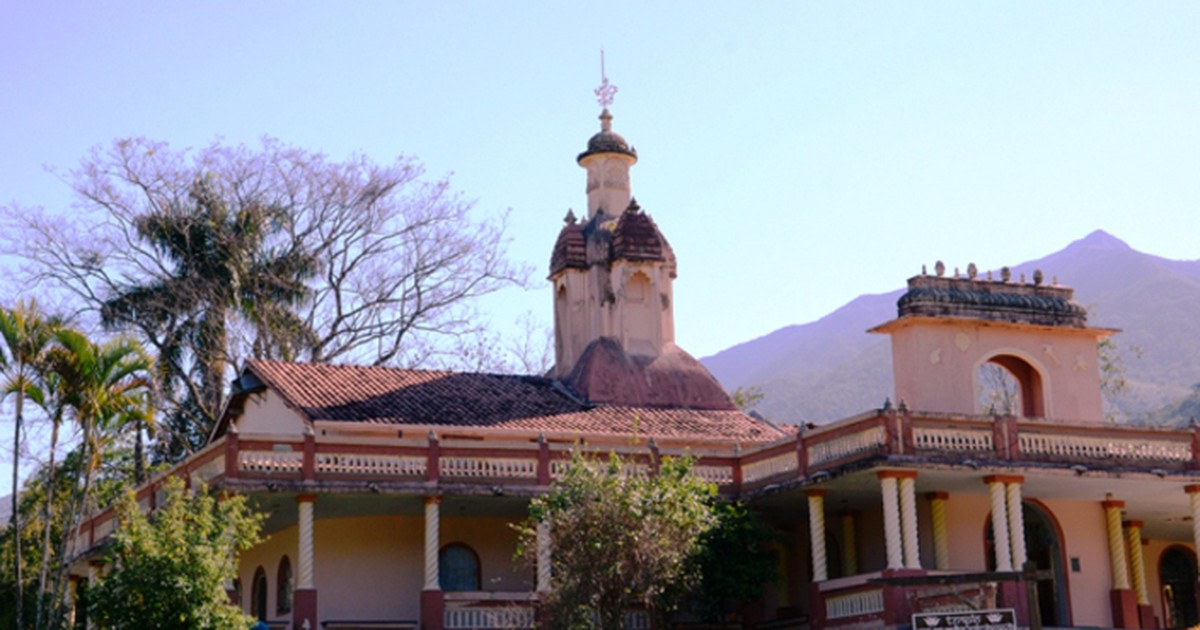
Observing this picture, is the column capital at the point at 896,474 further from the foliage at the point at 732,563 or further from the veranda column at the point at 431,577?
the veranda column at the point at 431,577

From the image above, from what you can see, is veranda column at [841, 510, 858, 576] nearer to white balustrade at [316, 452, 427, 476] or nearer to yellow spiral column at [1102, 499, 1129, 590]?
yellow spiral column at [1102, 499, 1129, 590]

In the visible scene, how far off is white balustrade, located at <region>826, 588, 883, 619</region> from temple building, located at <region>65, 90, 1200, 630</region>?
0.05 m

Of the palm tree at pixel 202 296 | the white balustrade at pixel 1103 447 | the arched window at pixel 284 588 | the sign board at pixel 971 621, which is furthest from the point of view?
the palm tree at pixel 202 296

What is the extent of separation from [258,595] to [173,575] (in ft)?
30.4

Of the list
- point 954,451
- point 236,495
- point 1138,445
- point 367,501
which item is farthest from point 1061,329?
point 236,495

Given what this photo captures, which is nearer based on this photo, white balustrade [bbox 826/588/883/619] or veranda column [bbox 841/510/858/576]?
white balustrade [bbox 826/588/883/619]

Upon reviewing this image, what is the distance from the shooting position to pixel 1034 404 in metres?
34.6

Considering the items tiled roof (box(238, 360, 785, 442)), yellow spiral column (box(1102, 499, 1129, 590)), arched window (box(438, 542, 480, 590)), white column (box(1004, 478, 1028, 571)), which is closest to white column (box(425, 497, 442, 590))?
arched window (box(438, 542, 480, 590))

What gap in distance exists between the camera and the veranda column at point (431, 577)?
98.4 feet

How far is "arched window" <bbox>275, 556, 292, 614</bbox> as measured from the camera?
3294 cm

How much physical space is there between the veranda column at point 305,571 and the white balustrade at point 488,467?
2.58 meters

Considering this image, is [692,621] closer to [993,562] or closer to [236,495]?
[993,562]

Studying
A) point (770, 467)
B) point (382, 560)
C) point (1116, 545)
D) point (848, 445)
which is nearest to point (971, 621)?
point (848, 445)

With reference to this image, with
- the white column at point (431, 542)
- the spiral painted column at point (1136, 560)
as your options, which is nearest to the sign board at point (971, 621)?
the white column at point (431, 542)
